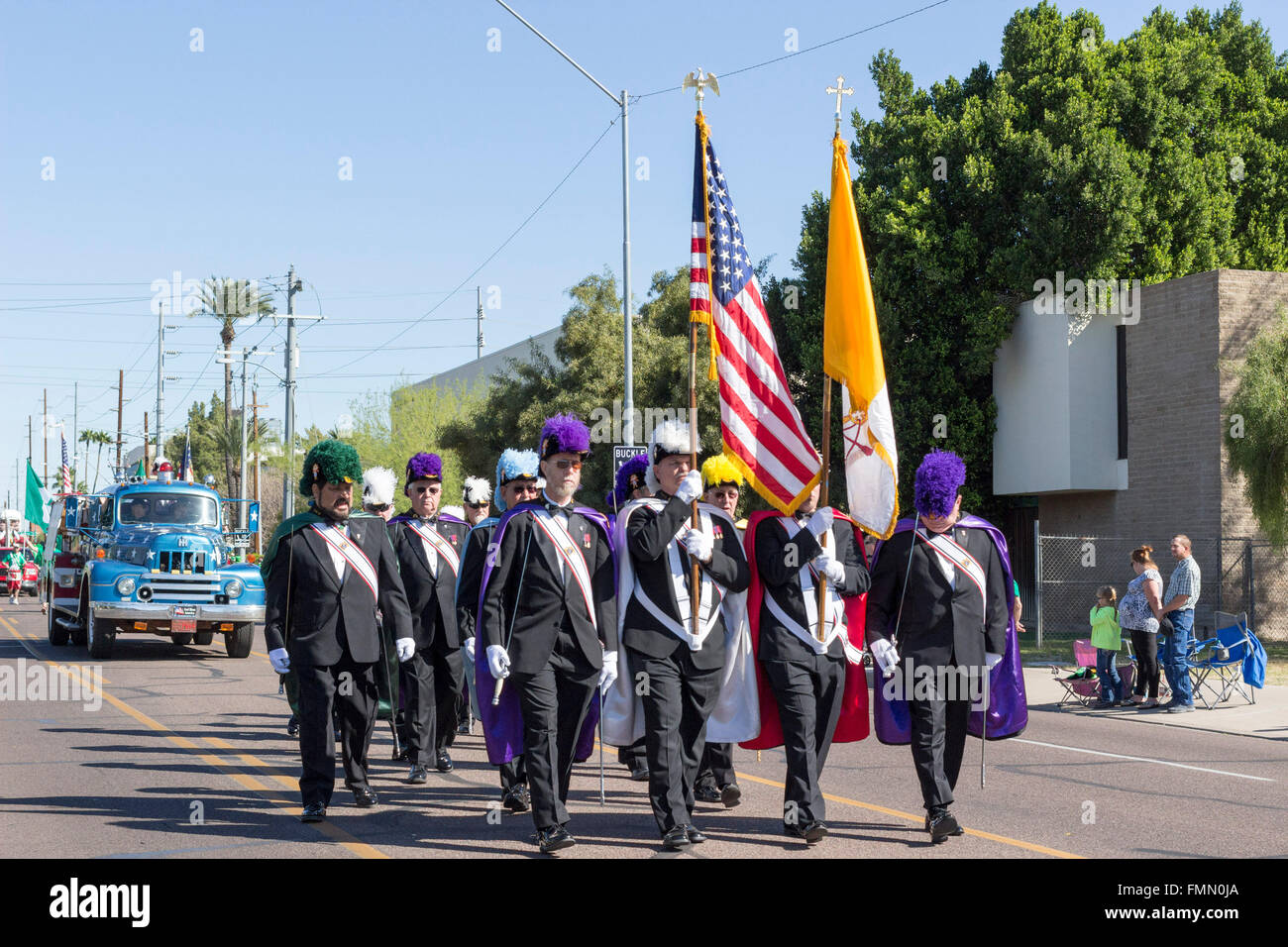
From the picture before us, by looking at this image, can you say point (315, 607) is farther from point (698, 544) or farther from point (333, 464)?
point (698, 544)

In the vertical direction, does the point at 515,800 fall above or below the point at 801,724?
below

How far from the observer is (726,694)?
7547mm

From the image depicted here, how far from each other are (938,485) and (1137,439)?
64.9ft

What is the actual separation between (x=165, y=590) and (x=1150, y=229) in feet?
66.7

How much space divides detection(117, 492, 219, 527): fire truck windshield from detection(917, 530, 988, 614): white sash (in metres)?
15.4

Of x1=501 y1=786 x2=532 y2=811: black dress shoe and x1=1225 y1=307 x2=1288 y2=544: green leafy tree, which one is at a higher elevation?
x1=1225 y1=307 x2=1288 y2=544: green leafy tree

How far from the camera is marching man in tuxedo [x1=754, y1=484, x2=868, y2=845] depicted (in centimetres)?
709

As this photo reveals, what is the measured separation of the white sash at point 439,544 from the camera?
992 centimetres

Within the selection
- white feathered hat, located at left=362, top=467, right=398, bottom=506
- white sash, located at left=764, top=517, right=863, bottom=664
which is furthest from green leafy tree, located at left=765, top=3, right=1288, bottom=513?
white sash, located at left=764, top=517, right=863, bottom=664

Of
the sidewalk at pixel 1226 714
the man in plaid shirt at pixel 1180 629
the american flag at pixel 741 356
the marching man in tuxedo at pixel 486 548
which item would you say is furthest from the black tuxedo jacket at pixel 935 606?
the man in plaid shirt at pixel 1180 629

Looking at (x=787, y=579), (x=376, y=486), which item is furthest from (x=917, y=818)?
(x=376, y=486)

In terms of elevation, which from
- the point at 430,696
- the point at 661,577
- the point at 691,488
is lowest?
the point at 430,696

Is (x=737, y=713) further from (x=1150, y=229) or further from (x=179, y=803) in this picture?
(x=1150, y=229)

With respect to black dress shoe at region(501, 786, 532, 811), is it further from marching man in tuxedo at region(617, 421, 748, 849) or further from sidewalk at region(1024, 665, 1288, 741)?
sidewalk at region(1024, 665, 1288, 741)
